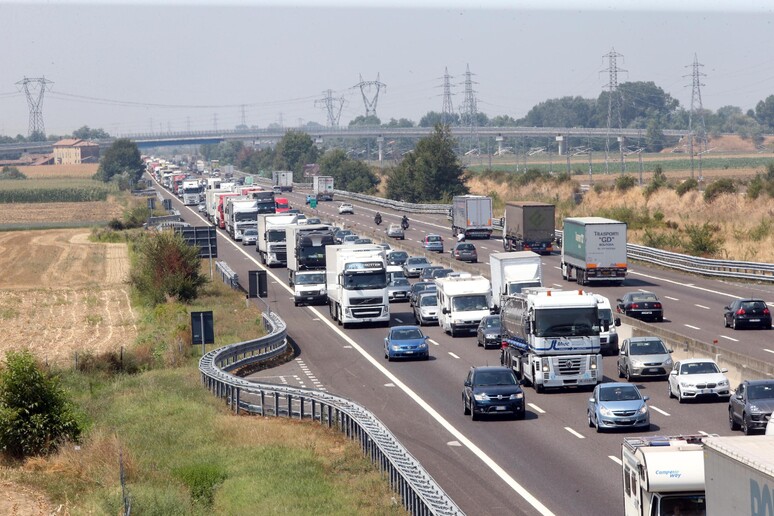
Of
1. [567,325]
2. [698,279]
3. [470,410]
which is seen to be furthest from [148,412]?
[698,279]

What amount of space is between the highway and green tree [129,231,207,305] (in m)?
5.53

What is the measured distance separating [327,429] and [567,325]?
8917 mm

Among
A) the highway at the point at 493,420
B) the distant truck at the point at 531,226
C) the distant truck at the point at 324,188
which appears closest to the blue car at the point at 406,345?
the highway at the point at 493,420

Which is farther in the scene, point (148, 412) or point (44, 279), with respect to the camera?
point (44, 279)

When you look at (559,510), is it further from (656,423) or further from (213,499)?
(656,423)

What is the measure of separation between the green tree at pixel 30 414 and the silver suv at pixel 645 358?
649 inches

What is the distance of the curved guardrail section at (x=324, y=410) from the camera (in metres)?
20.3

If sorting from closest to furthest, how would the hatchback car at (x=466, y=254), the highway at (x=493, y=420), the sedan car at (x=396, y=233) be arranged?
the highway at (x=493, y=420)
the hatchback car at (x=466, y=254)
the sedan car at (x=396, y=233)

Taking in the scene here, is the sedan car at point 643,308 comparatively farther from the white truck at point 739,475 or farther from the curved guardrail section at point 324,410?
the white truck at point 739,475

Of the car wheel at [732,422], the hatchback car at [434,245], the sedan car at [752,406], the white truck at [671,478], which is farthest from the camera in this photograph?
the hatchback car at [434,245]

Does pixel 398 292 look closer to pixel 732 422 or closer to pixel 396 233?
pixel 396 233

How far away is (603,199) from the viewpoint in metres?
126

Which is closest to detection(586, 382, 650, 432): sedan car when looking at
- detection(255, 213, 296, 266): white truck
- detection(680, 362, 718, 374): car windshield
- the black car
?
detection(680, 362, 718, 374): car windshield

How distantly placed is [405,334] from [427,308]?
365 inches
